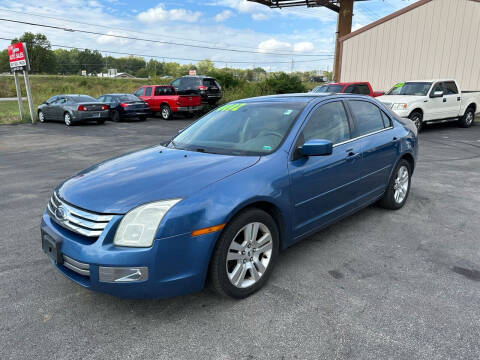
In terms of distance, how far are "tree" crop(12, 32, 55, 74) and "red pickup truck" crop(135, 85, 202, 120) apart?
88.5 metres

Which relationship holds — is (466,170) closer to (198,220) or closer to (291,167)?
(291,167)

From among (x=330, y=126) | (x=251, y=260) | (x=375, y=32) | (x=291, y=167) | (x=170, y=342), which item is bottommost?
(x=170, y=342)

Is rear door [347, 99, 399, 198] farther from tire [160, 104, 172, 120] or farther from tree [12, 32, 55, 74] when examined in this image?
tree [12, 32, 55, 74]

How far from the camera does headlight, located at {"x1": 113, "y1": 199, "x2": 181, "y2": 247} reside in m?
2.38

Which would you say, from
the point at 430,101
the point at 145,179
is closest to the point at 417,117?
the point at 430,101

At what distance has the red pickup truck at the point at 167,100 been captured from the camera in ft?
61.0

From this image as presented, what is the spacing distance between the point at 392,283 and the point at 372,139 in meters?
1.71

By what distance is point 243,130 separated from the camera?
3.61 metres

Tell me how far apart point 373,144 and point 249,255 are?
2.15m

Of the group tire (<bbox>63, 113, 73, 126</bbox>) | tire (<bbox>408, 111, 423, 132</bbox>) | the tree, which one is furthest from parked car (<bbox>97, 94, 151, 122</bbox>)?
the tree

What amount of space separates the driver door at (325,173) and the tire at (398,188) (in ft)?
3.03

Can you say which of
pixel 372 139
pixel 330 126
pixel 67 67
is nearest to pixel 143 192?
pixel 330 126

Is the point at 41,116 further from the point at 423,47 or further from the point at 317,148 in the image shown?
the point at 423,47

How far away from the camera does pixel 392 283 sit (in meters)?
3.12
